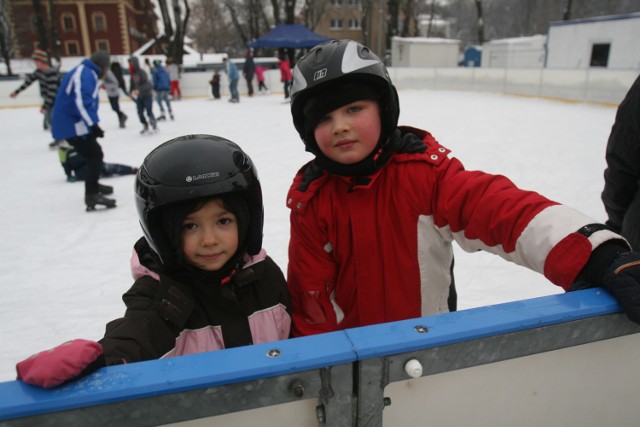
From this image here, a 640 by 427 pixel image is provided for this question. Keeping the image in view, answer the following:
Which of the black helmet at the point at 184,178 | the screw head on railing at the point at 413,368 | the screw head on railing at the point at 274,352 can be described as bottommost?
the screw head on railing at the point at 413,368

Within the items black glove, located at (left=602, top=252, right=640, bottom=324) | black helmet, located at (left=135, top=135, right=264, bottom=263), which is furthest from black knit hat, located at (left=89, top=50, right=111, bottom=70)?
black glove, located at (left=602, top=252, right=640, bottom=324)

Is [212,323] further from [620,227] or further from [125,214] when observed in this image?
[125,214]

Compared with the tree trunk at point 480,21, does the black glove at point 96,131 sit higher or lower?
lower

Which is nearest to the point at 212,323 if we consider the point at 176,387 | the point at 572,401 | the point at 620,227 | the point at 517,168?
the point at 176,387

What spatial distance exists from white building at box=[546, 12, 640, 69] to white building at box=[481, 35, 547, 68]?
→ 1.69m

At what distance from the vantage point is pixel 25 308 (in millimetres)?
2811

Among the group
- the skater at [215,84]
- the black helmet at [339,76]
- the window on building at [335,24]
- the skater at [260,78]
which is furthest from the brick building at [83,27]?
the black helmet at [339,76]

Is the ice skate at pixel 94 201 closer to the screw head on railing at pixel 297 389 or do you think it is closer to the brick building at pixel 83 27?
the screw head on railing at pixel 297 389

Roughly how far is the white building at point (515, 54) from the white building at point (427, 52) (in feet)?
6.32

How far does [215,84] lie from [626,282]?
1598cm

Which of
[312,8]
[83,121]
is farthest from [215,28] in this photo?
[83,121]

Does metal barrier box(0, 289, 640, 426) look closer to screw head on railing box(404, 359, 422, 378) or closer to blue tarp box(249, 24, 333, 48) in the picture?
screw head on railing box(404, 359, 422, 378)

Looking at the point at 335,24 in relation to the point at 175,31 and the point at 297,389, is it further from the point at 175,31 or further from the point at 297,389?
the point at 297,389

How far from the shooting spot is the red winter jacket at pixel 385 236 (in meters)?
1.21
